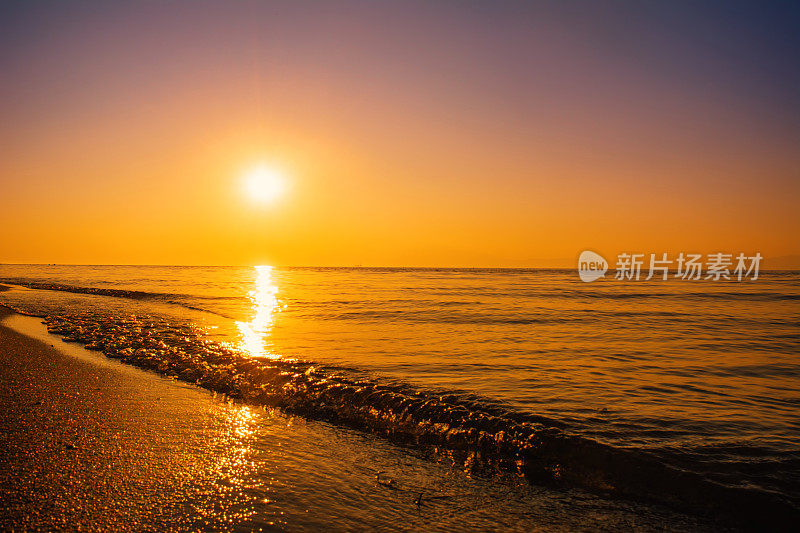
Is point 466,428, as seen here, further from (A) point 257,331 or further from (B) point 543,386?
(A) point 257,331

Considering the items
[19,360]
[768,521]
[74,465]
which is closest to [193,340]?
[19,360]

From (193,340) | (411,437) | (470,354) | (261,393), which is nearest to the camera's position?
(411,437)

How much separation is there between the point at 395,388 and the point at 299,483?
162 inches

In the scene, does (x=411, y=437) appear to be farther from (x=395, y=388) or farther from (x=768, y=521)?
(x=768, y=521)

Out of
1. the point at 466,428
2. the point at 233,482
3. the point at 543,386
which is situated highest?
the point at 543,386

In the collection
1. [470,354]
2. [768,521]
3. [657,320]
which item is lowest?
[768,521]

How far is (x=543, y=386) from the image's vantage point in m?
9.55

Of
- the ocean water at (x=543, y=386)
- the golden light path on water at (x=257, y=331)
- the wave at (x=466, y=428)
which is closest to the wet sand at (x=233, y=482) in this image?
the wave at (x=466, y=428)

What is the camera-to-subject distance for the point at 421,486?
5113 millimetres

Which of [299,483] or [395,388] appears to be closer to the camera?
[299,483]

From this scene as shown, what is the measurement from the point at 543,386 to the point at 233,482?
6.67m

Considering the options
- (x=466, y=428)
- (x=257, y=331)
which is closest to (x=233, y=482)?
(x=466, y=428)

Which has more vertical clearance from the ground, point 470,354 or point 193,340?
point 470,354

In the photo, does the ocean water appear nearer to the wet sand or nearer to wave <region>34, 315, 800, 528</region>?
wave <region>34, 315, 800, 528</region>
